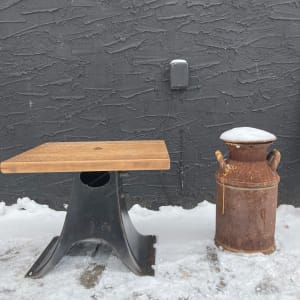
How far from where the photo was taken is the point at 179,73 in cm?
385

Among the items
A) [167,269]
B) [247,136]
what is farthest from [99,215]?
[247,136]

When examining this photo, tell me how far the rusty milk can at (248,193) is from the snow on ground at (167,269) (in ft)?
0.45

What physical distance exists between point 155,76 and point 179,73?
261 millimetres

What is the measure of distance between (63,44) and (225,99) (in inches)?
69.7

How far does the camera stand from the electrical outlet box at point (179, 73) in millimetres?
3842

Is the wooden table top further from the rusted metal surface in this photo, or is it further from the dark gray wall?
the dark gray wall

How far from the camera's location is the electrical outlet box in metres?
3.84

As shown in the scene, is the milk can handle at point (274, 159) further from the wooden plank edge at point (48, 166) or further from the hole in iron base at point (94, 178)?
the hole in iron base at point (94, 178)

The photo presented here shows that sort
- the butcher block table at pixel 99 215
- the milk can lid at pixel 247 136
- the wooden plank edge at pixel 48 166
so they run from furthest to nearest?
1. the milk can lid at pixel 247 136
2. the butcher block table at pixel 99 215
3. the wooden plank edge at pixel 48 166

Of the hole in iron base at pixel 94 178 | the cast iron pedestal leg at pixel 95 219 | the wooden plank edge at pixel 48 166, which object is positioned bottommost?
the cast iron pedestal leg at pixel 95 219

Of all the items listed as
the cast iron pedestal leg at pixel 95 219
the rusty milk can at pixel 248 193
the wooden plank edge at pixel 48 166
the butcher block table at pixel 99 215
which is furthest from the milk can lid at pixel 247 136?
the cast iron pedestal leg at pixel 95 219

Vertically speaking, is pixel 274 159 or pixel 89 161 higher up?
pixel 89 161

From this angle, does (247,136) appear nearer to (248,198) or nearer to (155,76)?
(248,198)

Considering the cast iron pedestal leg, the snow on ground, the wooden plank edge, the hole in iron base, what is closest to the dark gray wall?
the snow on ground
